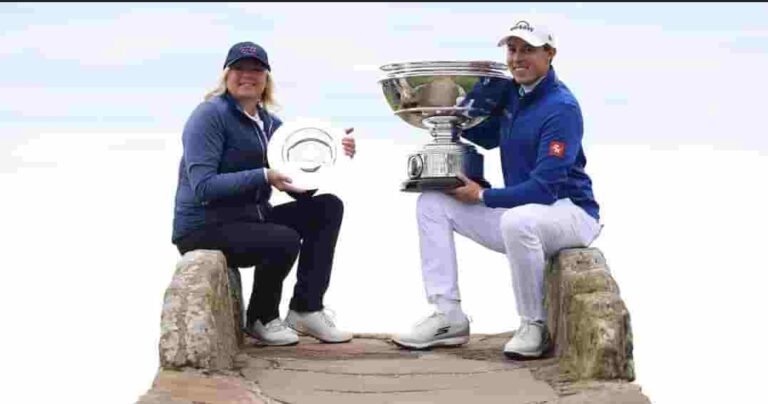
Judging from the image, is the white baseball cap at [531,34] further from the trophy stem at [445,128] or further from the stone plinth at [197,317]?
the stone plinth at [197,317]

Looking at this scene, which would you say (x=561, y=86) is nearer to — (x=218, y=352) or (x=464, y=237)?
(x=464, y=237)

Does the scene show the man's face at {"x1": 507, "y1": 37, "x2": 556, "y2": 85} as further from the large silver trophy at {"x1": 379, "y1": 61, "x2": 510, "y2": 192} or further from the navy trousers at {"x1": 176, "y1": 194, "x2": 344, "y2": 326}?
the navy trousers at {"x1": 176, "y1": 194, "x2": 344, "y2": 326}

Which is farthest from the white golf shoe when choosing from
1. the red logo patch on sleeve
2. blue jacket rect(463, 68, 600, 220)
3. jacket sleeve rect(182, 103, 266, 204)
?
the red logo patch on sleeve

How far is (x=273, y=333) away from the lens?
38.3 feet

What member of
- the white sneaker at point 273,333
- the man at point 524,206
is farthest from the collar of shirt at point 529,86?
the white sneaker at point 273,333

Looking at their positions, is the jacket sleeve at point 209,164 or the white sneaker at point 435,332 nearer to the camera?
the jacket sleeve at point 209,164

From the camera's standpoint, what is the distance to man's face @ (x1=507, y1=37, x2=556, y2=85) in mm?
11062

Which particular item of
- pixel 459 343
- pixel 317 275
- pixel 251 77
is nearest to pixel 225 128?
pixel 251 77

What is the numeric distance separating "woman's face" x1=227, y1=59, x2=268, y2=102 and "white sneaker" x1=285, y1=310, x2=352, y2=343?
141 centimetres

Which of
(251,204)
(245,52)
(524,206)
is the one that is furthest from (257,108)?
(524,206)

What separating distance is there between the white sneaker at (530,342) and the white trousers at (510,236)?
0.17ft

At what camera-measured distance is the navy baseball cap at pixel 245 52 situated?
11.2 m

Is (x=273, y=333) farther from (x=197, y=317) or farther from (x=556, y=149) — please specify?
(x=556, y=149)

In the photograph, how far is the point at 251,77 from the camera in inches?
444
